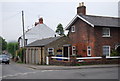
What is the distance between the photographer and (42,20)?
48.0 metres

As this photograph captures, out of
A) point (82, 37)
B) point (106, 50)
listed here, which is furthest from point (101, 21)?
point (106, 50)

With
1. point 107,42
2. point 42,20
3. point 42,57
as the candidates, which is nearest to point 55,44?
point 42,57

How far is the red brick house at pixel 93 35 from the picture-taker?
26.0 metres

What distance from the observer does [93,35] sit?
85.1 feet

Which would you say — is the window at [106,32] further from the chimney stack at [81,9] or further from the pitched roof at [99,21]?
the chimney stack at [81,9]

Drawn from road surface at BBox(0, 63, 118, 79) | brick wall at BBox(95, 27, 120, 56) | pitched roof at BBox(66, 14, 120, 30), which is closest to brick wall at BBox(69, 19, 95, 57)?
brick wall at BBox(95, 27, 120, 56)

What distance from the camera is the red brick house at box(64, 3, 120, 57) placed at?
26.0m

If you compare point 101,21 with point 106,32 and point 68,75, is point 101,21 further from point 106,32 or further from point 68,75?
point 68,75

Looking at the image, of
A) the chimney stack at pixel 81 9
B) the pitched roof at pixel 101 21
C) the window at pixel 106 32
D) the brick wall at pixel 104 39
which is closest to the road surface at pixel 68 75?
the brick wall at pixel 104 39

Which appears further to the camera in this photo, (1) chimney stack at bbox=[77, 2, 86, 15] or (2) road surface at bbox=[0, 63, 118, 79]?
(1) chimney stack at bbox=[77, 2, 86, 15]

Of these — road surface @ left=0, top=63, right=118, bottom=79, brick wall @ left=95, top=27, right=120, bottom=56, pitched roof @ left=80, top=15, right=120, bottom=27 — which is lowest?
road surface @ left=0, top=63, right=118, bottom=79

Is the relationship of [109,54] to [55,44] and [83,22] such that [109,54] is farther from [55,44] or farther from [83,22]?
[55,44]

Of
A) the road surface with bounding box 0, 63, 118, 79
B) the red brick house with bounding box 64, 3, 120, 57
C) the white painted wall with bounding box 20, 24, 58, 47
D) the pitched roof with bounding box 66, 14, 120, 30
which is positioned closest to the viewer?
the road surface with bounding box 0, 63, 118, 79

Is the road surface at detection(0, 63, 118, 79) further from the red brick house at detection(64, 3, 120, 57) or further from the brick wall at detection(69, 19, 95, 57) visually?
the brick wall at detection(69, 19, 95, 57)
